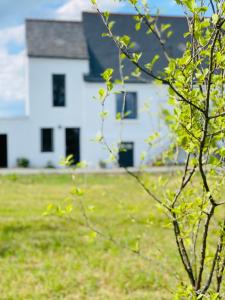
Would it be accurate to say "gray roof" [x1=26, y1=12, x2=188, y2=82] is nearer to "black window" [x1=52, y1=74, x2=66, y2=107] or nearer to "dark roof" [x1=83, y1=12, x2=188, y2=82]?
"dark roof" [x1=83, y1=12, x2=188, y2=82]

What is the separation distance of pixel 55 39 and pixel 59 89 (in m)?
2.95

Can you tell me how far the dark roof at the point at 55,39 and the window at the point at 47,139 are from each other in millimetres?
4247

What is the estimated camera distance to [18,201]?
608 inches

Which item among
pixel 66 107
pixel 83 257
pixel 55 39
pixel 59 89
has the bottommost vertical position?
pixel 83 257

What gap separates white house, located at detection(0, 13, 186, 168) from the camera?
3222cm

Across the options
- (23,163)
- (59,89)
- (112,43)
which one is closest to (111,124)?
(59,89)

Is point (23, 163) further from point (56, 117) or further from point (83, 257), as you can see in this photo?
point (83, 257)

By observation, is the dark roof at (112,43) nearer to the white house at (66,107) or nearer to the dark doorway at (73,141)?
the white house at (66,107)

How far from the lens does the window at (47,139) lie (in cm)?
3256

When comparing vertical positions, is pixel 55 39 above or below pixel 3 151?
above

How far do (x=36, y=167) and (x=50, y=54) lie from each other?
6444mm

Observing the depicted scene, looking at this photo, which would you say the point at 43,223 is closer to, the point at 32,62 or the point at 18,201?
the point at 18,201

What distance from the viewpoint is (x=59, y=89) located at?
108 ft

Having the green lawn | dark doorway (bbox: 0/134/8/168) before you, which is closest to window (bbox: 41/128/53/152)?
dark doorway (bbox: 0/134/8/168)
